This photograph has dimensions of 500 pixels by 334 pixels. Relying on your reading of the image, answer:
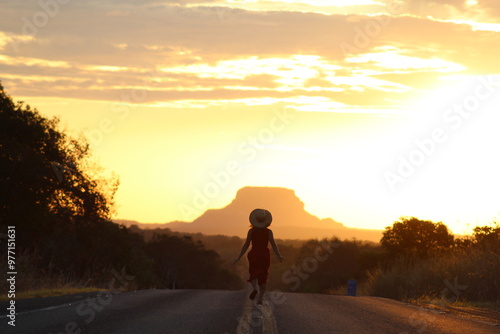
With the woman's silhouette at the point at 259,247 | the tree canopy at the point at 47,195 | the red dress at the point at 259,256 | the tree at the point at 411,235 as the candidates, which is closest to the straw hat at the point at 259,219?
the woman's silhouette at the point at 259,247

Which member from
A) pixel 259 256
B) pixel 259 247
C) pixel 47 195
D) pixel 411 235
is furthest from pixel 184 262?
pixel 259 256

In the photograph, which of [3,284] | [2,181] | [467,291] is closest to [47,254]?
[2,181]

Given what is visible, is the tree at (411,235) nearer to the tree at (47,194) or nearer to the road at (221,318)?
the tree at (47,194)

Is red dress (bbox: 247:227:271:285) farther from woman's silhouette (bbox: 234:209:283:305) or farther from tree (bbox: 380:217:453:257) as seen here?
tree (bbox: 380:217:453:257)

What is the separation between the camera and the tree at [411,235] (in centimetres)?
5906

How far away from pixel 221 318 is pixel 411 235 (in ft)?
157

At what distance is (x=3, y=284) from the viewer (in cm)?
2122

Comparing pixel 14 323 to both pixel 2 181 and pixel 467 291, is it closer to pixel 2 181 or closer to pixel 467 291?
pixel 467 291

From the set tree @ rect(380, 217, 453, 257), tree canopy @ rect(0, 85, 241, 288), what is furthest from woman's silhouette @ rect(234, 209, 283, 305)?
tree @ rect(380, 217, 453, 257)

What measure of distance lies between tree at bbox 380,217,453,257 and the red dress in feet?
138

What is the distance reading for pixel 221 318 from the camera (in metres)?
13.9

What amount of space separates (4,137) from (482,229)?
2261 cm

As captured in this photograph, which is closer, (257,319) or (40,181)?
(257,319)

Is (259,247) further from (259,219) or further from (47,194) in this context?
(47,194)
